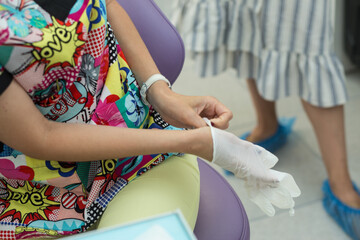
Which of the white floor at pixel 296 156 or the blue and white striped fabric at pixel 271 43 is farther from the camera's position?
the white floor at pixel 296 156

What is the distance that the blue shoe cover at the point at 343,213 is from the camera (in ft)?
4.75

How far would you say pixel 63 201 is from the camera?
0.85 m

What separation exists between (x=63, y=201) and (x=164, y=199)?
0.60ft

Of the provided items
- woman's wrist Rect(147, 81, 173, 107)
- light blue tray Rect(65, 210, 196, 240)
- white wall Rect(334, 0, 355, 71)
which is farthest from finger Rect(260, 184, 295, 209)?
white wall Rect(334, 0, 355, 71)

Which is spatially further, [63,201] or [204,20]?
[204,20]

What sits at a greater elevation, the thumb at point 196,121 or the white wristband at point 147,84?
the white wristband at point 147,84

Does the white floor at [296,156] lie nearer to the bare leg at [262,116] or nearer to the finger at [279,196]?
the bare leg at [262,116]

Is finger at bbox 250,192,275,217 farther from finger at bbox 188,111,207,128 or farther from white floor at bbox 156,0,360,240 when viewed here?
white floor at bbox 156,0,360,240

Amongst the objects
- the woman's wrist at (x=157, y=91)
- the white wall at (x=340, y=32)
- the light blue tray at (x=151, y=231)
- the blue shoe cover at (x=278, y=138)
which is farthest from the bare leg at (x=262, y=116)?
the light blue tray at (x=151, y=231)

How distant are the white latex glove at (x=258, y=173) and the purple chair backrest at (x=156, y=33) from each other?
0.70 ft

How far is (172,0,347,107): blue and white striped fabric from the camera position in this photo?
1.42 metres

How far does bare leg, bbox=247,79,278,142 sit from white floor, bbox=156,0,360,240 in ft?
0.34

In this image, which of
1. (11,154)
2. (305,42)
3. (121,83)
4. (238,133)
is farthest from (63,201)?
(238,133)

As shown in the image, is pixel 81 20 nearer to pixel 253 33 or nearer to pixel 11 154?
pixel 11 154
